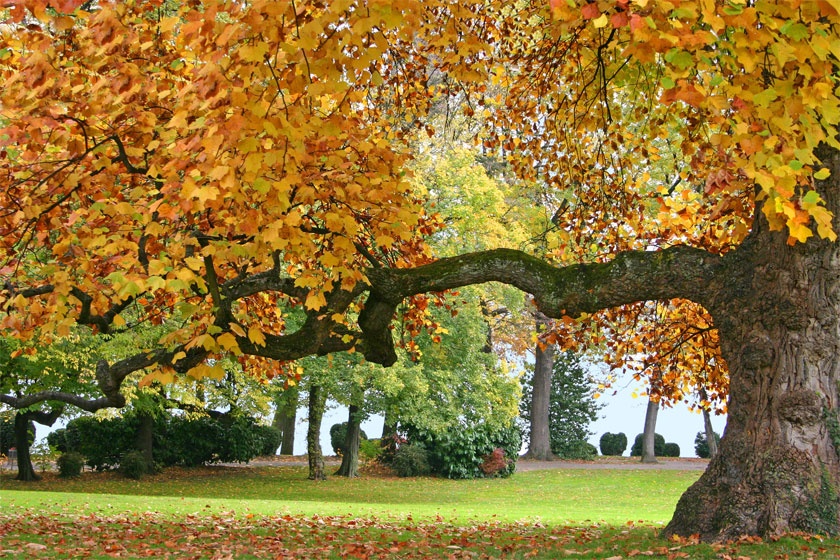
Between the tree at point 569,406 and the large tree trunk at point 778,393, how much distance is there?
26.3 m

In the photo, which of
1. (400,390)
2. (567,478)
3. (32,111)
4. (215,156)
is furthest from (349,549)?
(567,478)

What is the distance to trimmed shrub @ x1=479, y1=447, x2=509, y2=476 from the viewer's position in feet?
86.7

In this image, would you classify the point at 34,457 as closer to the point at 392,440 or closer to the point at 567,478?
the point at 392,440

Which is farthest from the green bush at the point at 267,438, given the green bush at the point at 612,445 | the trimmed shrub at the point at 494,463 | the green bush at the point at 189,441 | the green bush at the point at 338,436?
the green bush at the point at 612,445

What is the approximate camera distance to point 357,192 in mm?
7375

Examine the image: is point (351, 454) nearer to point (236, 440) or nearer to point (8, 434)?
point (236, 440)

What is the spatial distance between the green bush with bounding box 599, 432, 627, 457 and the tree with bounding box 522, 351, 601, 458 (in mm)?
3321

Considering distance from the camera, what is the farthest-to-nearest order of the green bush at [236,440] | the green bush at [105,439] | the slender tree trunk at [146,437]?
1. the green bush at [236,440]
2. the slender tree trunk at [146,437]
3. the green bush at [105,439]

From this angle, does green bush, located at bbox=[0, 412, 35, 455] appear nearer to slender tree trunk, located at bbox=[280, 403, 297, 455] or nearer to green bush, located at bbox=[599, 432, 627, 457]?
slender tree trunk, located at bbox=[280, 403, 297, 455]

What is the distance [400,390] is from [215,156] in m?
17.4

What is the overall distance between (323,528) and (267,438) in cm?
1896

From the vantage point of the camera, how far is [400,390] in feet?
72.6

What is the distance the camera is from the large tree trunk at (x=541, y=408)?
3184 centimetres

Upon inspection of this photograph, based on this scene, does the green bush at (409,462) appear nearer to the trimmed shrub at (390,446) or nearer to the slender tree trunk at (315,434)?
the trimmed shrub at (390,446)
